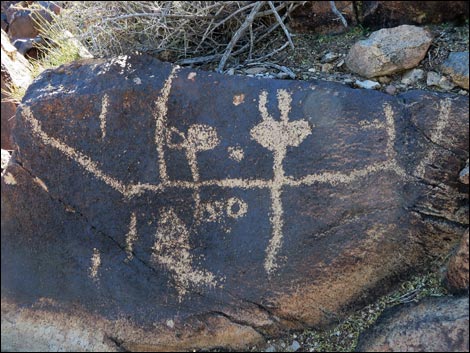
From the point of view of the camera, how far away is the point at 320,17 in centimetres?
286

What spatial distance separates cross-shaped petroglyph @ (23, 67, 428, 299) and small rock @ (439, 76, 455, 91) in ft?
0.63

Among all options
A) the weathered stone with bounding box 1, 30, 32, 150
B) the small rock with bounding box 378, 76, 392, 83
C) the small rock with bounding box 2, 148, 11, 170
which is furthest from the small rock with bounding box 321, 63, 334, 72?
the weathered stone with bounding box 1, 30, 32, 150

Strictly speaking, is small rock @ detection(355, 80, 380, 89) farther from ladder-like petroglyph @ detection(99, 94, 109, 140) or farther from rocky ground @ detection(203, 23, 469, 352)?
ladder-like petroglyph @ detection(99, 94, 109, 140)

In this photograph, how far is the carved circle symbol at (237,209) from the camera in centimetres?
226

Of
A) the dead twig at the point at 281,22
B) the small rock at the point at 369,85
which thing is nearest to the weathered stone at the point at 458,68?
the small rock at the point at 369,85

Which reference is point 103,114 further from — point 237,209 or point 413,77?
point 413,77

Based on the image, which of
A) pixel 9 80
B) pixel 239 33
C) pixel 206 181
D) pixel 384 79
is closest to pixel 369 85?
pixel 384 79

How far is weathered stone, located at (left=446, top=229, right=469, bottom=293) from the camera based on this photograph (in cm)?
209

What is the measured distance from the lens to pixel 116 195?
234 cm

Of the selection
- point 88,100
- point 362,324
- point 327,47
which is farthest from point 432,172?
point 88,100

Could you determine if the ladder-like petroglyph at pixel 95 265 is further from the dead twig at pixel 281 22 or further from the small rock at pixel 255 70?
the dead twig at pixel 281 22

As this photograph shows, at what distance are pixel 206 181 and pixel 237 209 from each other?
0.51 ft

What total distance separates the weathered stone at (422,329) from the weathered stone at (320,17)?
133 cm

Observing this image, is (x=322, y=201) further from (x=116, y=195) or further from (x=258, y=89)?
(x=116, y=195)
